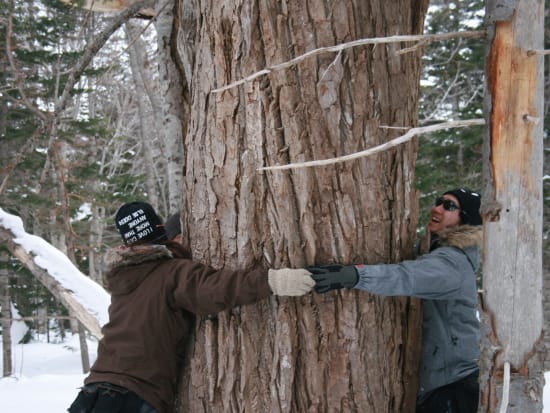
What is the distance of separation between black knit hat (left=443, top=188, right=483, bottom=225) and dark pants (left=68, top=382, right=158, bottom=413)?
196 centimetres

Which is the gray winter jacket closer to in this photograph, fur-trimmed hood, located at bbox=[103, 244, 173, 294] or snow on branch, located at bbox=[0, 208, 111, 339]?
fur-trimmed hood, located at bbox=[103, 244, 173, 294]

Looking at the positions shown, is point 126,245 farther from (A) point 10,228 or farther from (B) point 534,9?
(A) point 10,228

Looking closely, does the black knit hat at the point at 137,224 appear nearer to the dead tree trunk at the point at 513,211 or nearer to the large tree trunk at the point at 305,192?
the large tree trunk at the point at 305,192

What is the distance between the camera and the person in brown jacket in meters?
2.56

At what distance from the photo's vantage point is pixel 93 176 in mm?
15625

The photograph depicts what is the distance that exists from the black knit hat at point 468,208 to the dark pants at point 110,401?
1.96 m

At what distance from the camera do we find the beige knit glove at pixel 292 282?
7.62 ft

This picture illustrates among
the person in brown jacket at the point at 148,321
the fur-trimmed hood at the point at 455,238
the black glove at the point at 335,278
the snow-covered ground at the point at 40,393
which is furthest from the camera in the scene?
the snow-covered ground at the point at 40,393

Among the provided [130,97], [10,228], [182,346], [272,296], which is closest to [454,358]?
[272,296]

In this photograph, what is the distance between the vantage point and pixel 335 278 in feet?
7.60

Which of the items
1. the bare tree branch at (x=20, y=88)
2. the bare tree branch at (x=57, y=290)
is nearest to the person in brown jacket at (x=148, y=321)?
the bare tree branch at (x=57, y=290)

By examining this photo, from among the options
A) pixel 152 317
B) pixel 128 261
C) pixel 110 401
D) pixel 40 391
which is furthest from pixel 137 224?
pixel 40 391

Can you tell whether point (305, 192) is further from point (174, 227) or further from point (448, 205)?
point (174, 227)

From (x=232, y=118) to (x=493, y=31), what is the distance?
1171 mm
